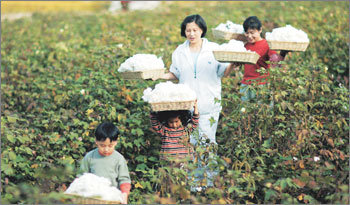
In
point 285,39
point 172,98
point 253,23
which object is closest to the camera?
point 172,98

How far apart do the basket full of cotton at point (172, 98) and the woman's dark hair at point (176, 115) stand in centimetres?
21

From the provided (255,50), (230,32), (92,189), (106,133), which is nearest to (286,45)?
(255,50)

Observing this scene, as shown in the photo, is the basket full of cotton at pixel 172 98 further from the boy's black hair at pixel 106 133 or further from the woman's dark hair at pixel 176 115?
the boy's black hair at pixel 106 133

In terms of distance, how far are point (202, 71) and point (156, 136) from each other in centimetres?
87

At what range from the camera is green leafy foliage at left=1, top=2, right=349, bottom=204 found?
325 cm

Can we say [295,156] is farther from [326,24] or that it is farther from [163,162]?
[326,24]

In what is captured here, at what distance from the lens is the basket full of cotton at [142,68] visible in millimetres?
3947

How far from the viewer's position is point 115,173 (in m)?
3.15

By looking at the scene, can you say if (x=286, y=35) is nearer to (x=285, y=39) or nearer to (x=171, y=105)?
(x=285, y=39)

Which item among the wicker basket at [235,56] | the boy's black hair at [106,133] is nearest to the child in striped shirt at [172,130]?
the wicker basket at [235,56]

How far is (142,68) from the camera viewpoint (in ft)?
12.9

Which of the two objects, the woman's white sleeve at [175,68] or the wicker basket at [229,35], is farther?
the wicker basket at [229,35]

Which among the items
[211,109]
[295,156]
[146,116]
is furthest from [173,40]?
[295,156]

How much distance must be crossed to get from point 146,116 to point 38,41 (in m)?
4.20
